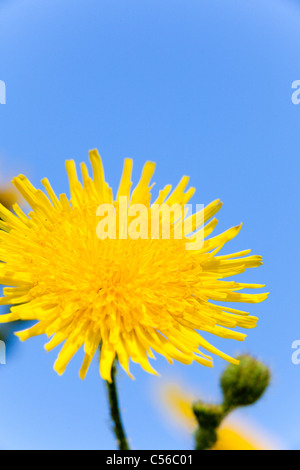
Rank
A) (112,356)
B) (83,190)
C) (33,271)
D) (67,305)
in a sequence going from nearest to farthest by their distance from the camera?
(112,356) < (67,305) < (33,271) < (83,190)

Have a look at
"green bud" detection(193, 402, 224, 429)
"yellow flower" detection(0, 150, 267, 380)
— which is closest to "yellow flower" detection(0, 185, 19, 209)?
"yellow flower" detection(0, 150, 267, 380)

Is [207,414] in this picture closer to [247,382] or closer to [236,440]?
[247,382]

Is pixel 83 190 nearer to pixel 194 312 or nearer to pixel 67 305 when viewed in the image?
pixel 67 305

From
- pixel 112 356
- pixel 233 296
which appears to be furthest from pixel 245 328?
pixel 112 356

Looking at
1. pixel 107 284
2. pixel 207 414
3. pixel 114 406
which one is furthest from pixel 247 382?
pixel 107 284
